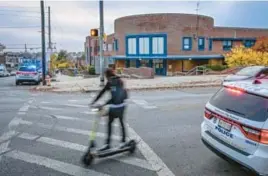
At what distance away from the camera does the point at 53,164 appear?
5.44 meters

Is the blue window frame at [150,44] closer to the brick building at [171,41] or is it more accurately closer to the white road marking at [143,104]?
the brick building at [171,41]

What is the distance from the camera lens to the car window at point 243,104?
4.24 meters

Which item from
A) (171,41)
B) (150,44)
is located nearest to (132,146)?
(171,41)

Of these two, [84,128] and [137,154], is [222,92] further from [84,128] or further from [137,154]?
[84,128]

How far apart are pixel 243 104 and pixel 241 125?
0.36 m

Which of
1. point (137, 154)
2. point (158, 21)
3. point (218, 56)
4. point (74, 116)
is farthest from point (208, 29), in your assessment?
point (137, 154)

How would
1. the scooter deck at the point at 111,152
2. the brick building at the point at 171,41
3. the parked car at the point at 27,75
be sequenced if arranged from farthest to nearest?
the brick building at the point at 171,41
the parked car at the point at 27,75
the scooter deck at the point at 111,152

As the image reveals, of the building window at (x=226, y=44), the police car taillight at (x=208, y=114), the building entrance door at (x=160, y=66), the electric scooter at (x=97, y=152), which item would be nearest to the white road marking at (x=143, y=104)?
the electric scooter at (x=97, y=152)

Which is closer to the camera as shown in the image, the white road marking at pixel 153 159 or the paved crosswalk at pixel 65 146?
the white road marking at pixel 153 159

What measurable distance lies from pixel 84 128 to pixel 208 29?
143 feet

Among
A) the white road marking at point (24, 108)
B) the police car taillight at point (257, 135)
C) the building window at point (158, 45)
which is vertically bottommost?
the white road marking at point (24, 108)

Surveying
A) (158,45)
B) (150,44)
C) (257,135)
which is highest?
(150,44)

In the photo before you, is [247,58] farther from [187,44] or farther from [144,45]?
[144,45]

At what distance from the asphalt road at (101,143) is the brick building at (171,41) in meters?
35.4
